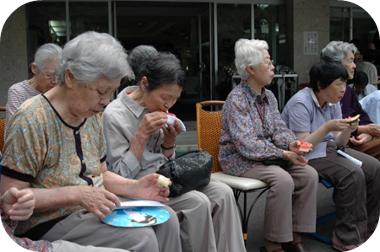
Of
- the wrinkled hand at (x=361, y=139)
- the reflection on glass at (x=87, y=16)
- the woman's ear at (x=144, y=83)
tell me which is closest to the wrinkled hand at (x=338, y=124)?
the wrinkled hand at (x=361, y=139)

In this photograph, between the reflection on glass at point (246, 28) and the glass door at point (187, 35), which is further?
the glass door at point (187, 35)

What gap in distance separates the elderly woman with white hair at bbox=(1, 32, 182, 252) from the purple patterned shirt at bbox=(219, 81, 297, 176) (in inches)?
50.5

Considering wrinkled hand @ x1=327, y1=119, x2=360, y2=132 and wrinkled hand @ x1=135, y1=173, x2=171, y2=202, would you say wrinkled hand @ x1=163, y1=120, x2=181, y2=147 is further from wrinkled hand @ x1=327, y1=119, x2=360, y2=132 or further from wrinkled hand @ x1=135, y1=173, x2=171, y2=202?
wrinkled hand @ x1=327, y1=119, x2=360, y2=132

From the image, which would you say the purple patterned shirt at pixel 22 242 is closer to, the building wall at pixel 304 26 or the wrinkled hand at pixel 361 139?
the wrinkled hand at pixel 361 139

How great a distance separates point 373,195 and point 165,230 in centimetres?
226

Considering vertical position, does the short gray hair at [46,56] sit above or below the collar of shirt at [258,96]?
above

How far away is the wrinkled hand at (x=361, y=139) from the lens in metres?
3.70

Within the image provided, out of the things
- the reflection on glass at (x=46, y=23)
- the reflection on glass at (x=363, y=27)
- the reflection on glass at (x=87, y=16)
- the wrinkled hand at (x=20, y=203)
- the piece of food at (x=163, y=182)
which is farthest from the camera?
the reflection on glass at (x=363, y=27)

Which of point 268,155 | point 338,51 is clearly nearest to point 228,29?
point 338,51

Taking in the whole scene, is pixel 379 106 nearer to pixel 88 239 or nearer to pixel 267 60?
pixel 267 60

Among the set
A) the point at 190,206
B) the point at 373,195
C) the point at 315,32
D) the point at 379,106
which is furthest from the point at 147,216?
the point at 315,32

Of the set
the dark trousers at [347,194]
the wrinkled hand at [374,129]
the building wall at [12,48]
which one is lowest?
the dark trousers at [347,194]

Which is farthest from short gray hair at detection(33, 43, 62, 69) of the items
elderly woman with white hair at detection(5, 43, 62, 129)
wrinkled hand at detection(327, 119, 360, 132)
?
wrinkled hand at detection(327, 119, 360, 132)

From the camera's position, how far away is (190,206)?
227cm
